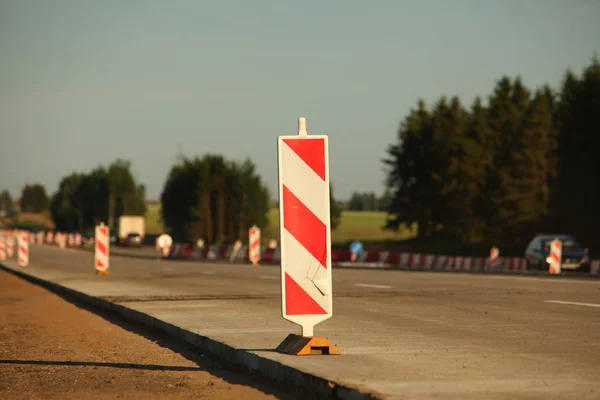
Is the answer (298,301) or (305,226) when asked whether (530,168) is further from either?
(298,301)

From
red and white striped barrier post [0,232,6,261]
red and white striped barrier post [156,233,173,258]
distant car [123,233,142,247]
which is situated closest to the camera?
red and white striped barrier post [0,232,6,261]

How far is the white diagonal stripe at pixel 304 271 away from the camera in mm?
8781

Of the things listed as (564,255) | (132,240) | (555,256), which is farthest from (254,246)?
(132,240)

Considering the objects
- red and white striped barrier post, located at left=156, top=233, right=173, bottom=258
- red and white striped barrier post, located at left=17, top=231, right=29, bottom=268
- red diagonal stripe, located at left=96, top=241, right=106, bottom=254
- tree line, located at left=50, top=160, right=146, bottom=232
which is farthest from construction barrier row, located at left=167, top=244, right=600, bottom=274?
tree line, located at left=50, top=160, right=146, bottom=232

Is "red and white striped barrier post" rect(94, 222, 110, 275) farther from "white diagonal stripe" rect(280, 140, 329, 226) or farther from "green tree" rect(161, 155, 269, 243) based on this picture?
"green tree" rect(161, 155, 269, 243)

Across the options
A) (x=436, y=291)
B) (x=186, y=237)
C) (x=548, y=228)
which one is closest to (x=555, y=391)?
(x=436, y=291)

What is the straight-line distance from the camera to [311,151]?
8875 mm

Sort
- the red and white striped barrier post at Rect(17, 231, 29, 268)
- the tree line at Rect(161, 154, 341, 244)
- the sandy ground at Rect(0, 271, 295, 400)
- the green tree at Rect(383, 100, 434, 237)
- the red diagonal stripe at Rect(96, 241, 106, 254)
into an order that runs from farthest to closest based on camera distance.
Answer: the tree line at Rect(161, 154, 341, 244) < the green tree at Rect(383, 100, 434, 237) < the red and white striped barrier post at Rect(17, 231, 29, 268) < the red diagonal stripe at Rect(96, 241, 106, 254) < the sandy ground at Rect(0, 271, 295, 400)

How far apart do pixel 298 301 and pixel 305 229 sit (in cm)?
60

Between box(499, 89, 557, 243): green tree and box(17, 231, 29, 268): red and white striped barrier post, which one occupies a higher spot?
box(499, 89, 557, 243): green tree

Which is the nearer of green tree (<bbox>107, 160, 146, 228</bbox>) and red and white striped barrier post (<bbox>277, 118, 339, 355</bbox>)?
red and white striped barrier post (<bbox>277, 118, 339, 355</bbox>)

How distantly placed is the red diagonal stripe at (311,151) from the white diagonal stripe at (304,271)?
601 mm

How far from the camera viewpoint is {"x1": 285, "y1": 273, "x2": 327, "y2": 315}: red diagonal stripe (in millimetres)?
8766

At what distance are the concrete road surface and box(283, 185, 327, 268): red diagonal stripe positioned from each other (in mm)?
899
